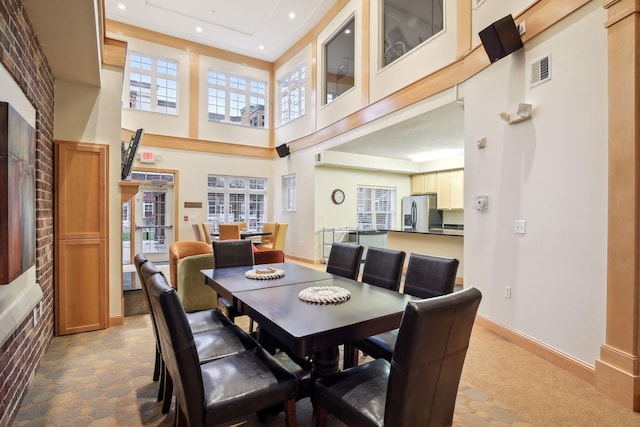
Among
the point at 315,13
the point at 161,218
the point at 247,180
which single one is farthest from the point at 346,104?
the point at 161,218

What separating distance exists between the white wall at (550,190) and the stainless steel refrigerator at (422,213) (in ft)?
15.0

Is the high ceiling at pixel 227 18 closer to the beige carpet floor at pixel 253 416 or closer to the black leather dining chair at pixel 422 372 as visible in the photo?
the beige carpet floor at pixel 253 416

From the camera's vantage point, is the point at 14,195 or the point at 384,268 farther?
the point at 384,268

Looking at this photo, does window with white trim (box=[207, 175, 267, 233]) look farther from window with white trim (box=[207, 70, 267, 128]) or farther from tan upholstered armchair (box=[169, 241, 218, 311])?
tan upholstered armchair (box=[169, 241, 218, 311])

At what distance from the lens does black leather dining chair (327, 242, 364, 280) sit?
295 centimetres

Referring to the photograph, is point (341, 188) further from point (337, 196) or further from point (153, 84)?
point (153, 84)

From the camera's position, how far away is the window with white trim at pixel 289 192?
336 inches

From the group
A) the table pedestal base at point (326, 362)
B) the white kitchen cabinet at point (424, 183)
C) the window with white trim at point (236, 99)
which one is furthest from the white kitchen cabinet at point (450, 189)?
the table pedestal base at point (326, 362)

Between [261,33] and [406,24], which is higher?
[261,33]

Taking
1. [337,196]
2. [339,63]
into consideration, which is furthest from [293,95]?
[337,196]

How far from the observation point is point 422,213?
8156mm

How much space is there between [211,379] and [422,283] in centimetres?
153

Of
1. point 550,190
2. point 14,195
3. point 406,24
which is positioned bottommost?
point 14,195

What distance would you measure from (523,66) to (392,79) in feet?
8.05
